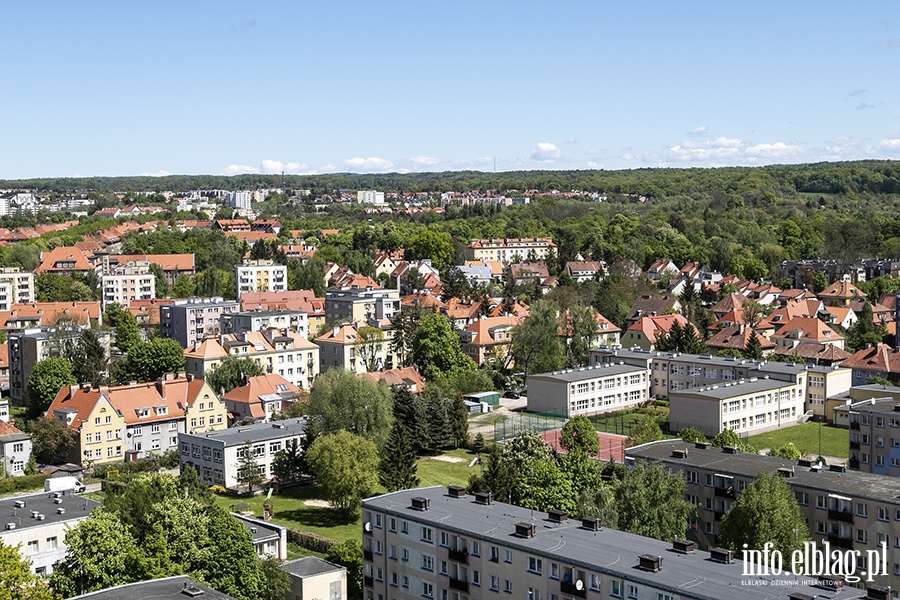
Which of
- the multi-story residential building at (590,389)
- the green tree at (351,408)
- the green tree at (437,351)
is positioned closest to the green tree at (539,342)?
the green tree at (437,351)

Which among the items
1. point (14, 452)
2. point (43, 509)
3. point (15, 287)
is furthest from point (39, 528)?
point (15, 287)

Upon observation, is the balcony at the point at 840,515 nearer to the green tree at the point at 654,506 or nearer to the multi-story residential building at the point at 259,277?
the green tree at the point at 654,506

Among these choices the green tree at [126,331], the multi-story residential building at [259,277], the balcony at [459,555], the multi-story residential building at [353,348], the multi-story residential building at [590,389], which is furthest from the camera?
the multi-story residential building at [259,277]

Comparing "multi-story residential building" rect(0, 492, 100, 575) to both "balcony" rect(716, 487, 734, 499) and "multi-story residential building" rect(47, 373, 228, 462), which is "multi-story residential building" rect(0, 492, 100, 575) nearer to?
"multi-story residential building" rect(47, 373, 228, 462)

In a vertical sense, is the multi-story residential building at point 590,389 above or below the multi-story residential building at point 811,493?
below

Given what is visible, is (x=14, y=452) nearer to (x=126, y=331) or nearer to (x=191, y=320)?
(x=126, y=331)

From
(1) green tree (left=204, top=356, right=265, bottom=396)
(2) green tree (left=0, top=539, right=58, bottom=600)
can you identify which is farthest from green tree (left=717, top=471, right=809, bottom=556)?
(1) green tree (left=204, top=356, right=265, bottom=396)

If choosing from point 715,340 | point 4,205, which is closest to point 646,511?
point 715,340
